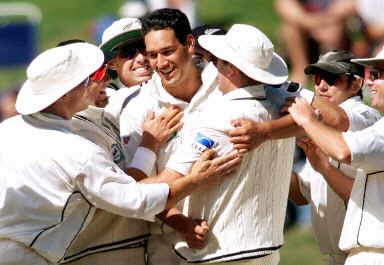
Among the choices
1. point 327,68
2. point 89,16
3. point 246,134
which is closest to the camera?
point 246,134

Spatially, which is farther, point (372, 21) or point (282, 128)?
point (372, 21)

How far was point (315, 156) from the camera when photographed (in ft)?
28.8

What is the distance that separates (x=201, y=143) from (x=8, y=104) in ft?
27.2

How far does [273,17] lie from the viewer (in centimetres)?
1900

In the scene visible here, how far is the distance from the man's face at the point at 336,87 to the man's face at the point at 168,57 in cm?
84

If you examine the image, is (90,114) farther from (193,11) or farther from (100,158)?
(193,11)

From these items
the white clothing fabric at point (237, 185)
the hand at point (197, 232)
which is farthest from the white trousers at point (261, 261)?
the hand at point (197, 232)

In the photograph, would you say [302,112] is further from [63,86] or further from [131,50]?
[131,50]

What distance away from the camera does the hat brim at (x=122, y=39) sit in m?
9.24

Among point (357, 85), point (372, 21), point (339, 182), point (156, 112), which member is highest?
point (357, 85)

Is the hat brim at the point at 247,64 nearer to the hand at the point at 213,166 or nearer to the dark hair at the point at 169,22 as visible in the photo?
the dark hair at the point at 169,22

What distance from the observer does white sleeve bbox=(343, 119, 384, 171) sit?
7930 millimetres

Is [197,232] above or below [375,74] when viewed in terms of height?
A: below

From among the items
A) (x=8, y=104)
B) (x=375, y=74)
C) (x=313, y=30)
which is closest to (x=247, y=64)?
(x=375, y=74)
